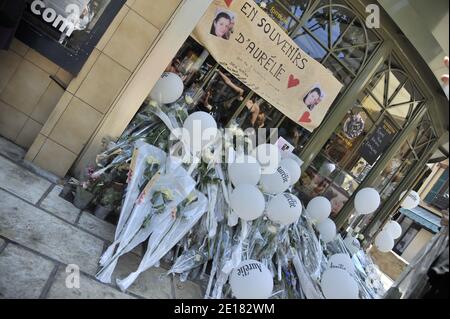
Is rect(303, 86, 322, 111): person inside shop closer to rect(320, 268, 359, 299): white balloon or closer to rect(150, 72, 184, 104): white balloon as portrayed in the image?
rect(150, 72, 184, 104): white balloon

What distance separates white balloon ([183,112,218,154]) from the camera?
4652 millimetres

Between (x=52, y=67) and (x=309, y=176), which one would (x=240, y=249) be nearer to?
(x=52, y=67)

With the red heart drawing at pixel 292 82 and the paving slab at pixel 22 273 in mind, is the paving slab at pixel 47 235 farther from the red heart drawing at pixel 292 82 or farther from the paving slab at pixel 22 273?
the red heart drawing at pixel 292 82

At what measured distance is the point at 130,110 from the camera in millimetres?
4891

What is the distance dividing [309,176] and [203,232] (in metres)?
3.79

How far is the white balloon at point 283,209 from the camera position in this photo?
4715mm

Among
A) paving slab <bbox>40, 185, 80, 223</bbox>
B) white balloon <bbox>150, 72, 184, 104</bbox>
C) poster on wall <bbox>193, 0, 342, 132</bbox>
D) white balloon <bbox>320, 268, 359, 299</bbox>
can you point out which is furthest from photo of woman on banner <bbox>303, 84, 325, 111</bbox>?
paving slab <bbox>40, 185, 80, 223</bbox>

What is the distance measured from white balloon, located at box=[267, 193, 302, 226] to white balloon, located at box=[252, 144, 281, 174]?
0.43 meters

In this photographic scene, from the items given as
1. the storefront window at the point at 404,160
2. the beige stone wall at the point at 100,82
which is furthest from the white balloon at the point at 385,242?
the beige stone wall at the point at 100,82

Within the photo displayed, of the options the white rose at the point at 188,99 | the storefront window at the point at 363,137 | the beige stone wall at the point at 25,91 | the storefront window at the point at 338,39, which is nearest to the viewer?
the beige stone wall at the point at 25,91

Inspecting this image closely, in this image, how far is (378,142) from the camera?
28.9 feet

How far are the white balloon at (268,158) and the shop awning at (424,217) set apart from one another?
15.5 metres
